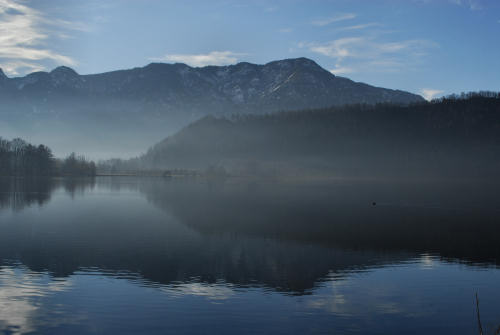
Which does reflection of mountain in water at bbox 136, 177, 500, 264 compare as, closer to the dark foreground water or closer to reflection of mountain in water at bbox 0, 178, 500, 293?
reflection of mountain in water at bbox 0, 178, 500, 293

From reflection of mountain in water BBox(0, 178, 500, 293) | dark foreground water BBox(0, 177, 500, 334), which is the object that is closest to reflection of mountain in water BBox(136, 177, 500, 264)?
reflection of mountain in water BBox(0, 178, 500, 293)

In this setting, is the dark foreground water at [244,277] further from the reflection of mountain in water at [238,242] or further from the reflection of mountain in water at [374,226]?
the reflection of mountain in water at [374,226]

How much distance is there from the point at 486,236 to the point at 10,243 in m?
65.1

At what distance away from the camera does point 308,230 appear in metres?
66.8

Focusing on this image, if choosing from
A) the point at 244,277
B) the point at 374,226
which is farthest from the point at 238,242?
the point at 374,226

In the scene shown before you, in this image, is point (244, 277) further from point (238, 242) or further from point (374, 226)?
point (374, 226)

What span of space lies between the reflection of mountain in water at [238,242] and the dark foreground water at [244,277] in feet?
0.68

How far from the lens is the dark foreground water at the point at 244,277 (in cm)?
2738

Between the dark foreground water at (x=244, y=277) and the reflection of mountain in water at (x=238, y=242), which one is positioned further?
the reflection of mountain in water at (x=238, y=242)

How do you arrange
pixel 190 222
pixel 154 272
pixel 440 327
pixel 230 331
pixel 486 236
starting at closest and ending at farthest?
pixel 230 331 → pixel 440 327 → pixel 154 272 → pixel 486 236 → pixel 190 222

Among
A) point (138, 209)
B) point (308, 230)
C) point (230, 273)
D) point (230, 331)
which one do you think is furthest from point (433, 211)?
point (230, 331)

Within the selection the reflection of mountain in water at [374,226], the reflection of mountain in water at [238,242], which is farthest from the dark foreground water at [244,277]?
the reflection of mountain in water at [374,226]

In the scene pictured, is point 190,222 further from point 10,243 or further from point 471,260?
point 471,260

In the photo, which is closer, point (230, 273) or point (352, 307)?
point (352, 307)
